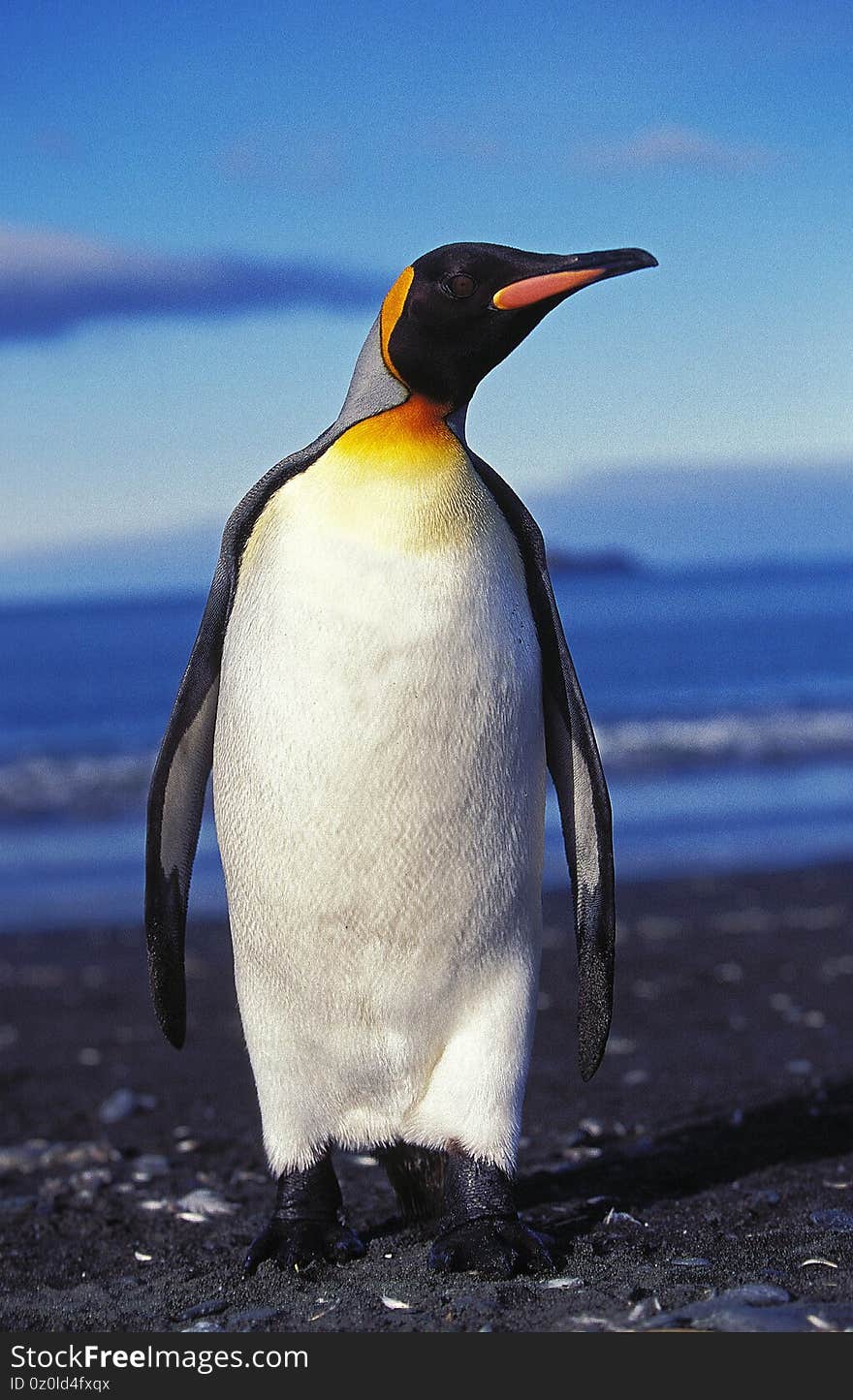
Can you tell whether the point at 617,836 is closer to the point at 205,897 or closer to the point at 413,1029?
the point at 205,897

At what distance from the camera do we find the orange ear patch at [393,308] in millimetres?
3391

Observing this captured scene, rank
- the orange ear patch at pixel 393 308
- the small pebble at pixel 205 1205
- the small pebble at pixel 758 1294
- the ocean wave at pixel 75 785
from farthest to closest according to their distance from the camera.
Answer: the ocean wave at pixel 75 785
the small pebble at pixel 205 1205
the orange ear patch at pixel 393 308
the small pebble at pixel 758 1294

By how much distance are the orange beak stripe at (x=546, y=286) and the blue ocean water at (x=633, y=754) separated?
22.1 feet

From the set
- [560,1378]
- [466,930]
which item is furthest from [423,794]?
[560,1378]

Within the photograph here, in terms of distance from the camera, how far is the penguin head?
127 inches

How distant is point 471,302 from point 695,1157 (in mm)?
2494

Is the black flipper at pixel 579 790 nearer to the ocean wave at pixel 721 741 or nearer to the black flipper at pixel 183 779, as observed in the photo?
the black flipper at pixel 183 779

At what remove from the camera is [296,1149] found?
3.54 metres

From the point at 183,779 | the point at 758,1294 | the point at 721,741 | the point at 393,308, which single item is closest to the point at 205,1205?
the point at 183,779

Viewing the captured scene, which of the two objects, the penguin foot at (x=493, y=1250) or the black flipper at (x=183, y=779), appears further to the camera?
the black flipper at (x=183, y=779)

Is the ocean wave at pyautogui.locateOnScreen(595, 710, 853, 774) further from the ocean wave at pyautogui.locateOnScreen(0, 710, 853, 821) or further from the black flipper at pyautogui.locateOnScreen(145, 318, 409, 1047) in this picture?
the black flipper at pyautogui.locateOnScreen(145, 318, 409, 1047)

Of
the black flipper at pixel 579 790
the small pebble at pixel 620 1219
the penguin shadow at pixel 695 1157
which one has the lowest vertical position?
the penguin shadow at pixel 695 1157

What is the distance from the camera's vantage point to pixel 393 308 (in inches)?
135

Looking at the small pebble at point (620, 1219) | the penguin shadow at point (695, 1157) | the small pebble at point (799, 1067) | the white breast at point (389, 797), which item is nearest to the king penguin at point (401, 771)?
the white breast at point (389, 797)
